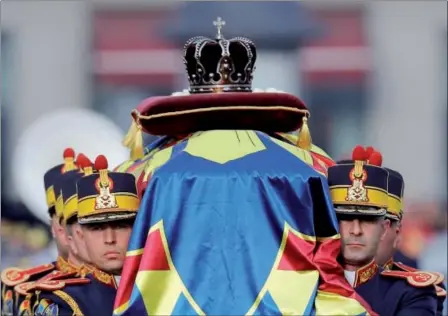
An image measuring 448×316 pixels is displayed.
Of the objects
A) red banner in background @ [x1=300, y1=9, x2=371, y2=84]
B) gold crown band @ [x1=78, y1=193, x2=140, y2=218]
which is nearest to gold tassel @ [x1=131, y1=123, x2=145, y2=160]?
gold crown band @ [x1=78, y1=193, x2=140, y2=218]

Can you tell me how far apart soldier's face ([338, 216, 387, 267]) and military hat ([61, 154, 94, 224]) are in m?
0.94

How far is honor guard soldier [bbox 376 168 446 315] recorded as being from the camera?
5.67m

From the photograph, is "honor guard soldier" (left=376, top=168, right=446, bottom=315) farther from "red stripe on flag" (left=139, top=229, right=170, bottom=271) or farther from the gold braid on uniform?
the gold braid on uniform

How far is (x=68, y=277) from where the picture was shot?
5719 mm

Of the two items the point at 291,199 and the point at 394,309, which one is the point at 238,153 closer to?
the point at 291,199

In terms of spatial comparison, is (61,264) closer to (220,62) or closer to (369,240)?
(220,62)

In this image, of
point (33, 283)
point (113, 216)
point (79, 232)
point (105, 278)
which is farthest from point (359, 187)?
point (33, 283)

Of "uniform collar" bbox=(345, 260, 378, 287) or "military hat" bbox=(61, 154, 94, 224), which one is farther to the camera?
"military hat" bbox=(61, 154, 94, 224)

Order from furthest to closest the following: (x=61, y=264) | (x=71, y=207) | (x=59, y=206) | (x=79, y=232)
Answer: (x=61, y=264)
(x=59, y=206)
(x=71, y=207)
(x=79, y=232)

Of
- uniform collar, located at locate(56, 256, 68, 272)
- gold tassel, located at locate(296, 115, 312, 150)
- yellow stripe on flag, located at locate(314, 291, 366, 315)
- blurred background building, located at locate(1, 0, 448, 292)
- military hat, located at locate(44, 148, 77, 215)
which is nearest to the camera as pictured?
yellow stripe on flag, located at locate(314, 291, 366, 315)

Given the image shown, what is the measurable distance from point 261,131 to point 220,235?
57 cm

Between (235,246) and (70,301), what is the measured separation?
708 mm

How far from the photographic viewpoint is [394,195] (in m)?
5.71

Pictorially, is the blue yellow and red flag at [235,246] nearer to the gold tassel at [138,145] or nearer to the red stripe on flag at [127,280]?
the red stripe on flag at [127,280]
